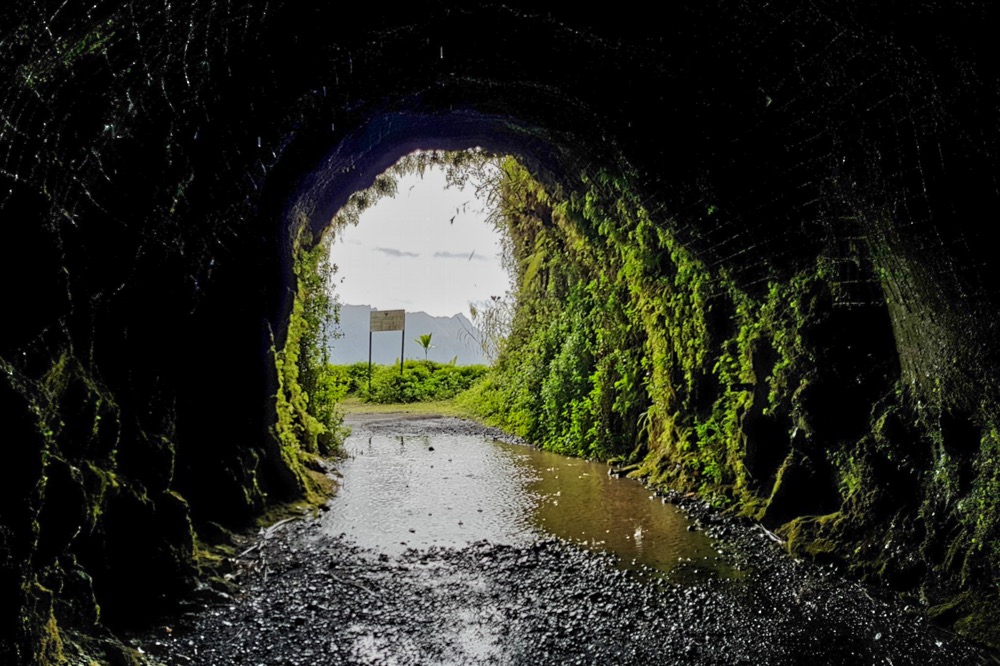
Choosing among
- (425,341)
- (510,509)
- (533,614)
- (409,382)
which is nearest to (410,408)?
(409,382)

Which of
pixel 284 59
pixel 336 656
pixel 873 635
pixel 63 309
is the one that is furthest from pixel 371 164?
pixel 873 635

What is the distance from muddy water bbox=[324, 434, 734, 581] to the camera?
535cm

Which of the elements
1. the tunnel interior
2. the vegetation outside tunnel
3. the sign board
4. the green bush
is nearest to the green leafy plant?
the green bush

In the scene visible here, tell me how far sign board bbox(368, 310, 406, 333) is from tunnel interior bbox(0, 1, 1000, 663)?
15.9 m

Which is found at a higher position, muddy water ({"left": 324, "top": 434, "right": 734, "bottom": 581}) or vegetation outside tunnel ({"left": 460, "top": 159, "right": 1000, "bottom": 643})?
vegetation outside tunnel ({"left": 460, "top": 159, "right": 1000, "bottom": 643})

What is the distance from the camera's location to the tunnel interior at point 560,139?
3.07m

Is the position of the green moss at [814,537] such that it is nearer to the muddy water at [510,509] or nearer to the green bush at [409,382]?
the muddy water at [510,509]

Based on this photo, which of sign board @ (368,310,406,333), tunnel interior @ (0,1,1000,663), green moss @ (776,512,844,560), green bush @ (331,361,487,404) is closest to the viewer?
tunnel interior @ (0,1,1000,663)

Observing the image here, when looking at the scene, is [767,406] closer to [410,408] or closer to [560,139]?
[560,139]

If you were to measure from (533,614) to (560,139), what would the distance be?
5.63 m

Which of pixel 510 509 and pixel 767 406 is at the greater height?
pixel 767 406

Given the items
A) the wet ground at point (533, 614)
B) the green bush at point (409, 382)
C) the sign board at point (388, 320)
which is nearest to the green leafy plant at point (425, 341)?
the green bush at point (409, 382)

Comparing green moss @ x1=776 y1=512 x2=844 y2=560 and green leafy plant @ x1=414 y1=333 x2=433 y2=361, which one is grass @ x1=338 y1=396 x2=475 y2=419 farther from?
green moss @ x1=776 y1=512 x2=844 y2=560

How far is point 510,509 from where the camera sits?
6.65 meters
